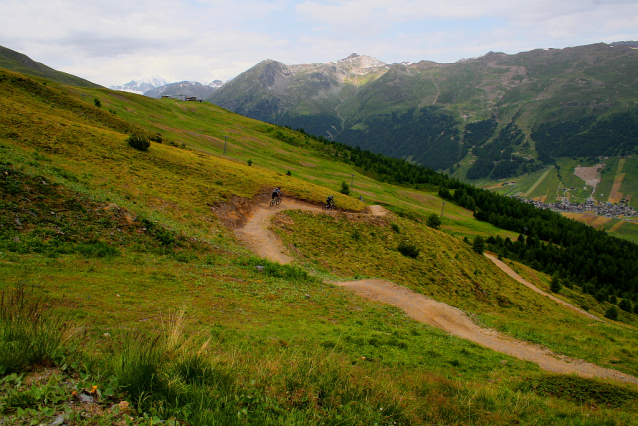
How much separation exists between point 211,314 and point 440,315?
50.6 ft

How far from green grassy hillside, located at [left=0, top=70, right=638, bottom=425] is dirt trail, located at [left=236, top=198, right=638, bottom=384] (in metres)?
1.21

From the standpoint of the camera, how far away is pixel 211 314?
12148mm

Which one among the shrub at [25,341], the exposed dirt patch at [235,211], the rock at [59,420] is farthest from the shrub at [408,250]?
the rock at [59,420]

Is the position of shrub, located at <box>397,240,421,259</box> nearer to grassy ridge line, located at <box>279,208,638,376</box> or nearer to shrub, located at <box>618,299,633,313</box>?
grassy ridge line, located at <box>279,208,638,376</box>

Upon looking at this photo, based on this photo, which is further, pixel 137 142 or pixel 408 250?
pixel 137 142

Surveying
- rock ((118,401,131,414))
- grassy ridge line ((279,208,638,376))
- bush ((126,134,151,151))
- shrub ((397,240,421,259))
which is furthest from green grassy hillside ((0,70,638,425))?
bush ((126,134,151,151))

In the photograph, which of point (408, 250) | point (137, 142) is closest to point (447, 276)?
point (408, 250)

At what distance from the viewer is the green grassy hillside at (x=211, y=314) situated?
503cm

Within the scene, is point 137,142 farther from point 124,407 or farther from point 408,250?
point 124,407

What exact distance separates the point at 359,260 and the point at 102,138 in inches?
1168

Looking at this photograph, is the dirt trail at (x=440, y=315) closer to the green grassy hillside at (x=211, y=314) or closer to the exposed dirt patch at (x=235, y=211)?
the exposed dirt patch at (x=235, y=211)

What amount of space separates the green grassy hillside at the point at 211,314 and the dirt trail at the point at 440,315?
1213 mm

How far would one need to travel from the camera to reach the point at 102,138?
3353cm

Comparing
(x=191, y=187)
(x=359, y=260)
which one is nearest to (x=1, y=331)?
(x=359, y=260)
